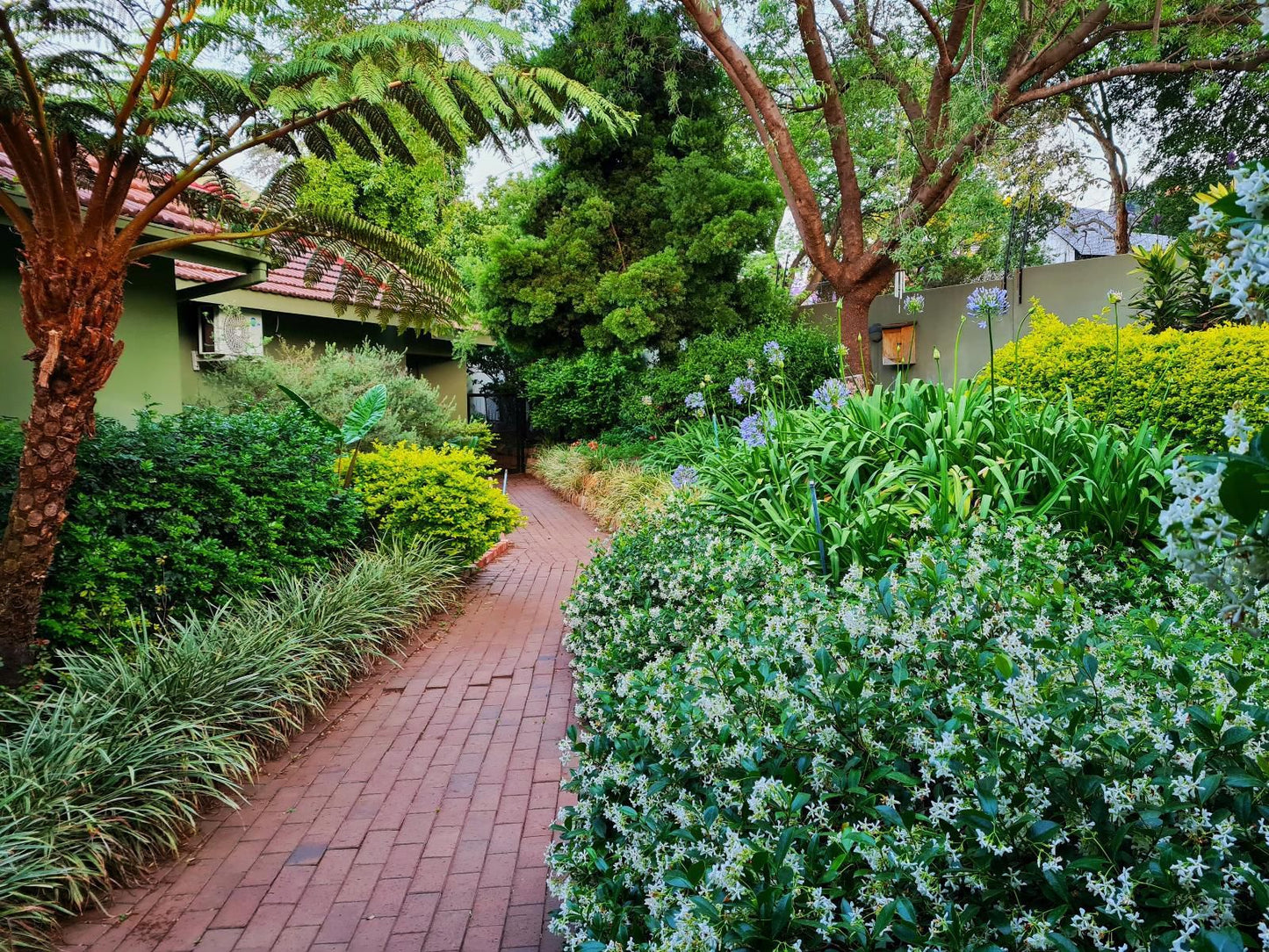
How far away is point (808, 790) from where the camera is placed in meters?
1.85

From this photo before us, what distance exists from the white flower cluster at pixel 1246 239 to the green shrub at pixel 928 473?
2206 millimetres

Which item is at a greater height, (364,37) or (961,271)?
(961,271)

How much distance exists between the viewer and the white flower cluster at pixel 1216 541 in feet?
4.47

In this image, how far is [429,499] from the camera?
23.9 ft

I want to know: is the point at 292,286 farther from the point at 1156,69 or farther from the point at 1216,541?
the point at 1216,541

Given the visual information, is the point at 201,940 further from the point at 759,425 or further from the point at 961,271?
the point at 961,271

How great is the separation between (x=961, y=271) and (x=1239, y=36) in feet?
58.9

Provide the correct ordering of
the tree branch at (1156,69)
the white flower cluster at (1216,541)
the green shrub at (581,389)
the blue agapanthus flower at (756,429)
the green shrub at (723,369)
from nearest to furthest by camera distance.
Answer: the white flower cluster at (1216,541), the blue agapanthus flower at (756,429), the tree branch at (1156,69), the green shrub at (723,369), the green shrub at (581,389)

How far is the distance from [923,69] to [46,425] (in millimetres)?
14174

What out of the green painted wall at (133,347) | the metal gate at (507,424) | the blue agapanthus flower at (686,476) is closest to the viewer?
the green painted wall at (133,347)

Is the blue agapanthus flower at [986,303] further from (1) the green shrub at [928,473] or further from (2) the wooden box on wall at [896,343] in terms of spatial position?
(2) the wooden box on wall at [896,343]

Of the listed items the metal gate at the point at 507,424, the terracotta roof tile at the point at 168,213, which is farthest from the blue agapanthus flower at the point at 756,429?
the metal gate at the point at 507,424

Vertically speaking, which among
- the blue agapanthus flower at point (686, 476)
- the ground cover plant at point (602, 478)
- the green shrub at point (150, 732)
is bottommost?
the green shrub at point (150, 732)

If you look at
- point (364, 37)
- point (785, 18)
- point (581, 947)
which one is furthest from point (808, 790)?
point (785, 18)
